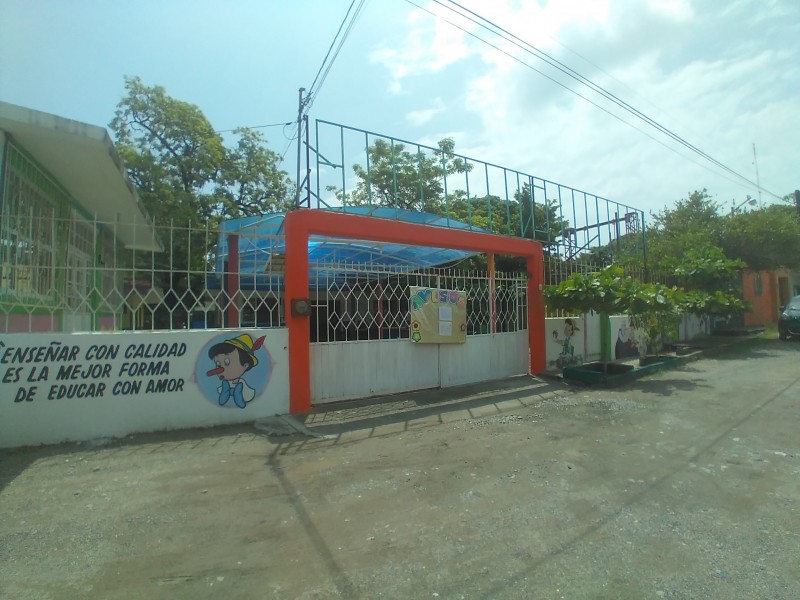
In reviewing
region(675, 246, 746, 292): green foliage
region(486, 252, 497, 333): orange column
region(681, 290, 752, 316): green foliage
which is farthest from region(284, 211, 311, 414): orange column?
region(675, 246, 746, 292): green foliage

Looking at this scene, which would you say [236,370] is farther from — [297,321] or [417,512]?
[417,512]

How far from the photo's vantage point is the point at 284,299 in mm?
6941

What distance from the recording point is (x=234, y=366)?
249 inches

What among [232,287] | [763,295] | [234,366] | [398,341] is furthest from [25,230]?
[763,295]

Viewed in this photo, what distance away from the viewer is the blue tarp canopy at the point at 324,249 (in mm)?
7247

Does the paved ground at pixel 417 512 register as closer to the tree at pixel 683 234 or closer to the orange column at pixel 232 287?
the orange column at pixel 232 287

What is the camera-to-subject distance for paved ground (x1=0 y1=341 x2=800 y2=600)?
9.38 feet

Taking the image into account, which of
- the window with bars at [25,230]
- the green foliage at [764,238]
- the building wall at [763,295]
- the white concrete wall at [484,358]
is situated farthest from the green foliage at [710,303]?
the window with bars at [25,230]

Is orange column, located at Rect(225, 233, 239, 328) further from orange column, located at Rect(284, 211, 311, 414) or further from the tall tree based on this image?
the tall tree

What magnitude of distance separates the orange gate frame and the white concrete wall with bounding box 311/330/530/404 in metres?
0.45

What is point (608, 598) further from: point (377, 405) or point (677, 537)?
point (377, 405)

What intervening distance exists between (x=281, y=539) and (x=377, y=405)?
4.18m

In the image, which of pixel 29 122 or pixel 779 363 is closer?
pixel 29 122

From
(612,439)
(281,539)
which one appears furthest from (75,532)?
(612,439)
